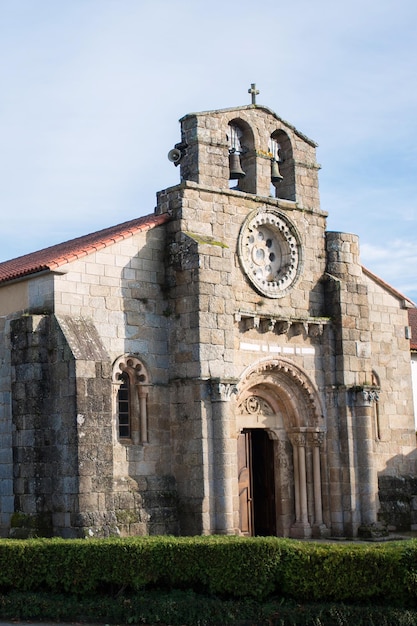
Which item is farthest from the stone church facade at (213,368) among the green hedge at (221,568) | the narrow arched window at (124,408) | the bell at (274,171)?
the green hedge at (221,568)

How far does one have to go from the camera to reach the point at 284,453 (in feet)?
73.2

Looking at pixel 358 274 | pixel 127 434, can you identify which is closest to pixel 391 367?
pixel 358 274

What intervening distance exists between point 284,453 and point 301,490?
0.95 m

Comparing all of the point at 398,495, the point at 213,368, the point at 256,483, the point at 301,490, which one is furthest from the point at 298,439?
the point at 213,368

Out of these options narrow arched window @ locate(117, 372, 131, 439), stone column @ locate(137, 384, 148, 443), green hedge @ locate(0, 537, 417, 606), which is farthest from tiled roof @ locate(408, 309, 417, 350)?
green hedge @ locate(0, 537, 417, 606)

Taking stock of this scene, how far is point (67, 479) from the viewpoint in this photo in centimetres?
1738

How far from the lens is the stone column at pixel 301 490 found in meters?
21.8

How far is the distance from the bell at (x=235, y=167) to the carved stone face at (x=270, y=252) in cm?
100

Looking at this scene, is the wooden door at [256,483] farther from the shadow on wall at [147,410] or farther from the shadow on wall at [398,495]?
the shadow on wall at [398,495]

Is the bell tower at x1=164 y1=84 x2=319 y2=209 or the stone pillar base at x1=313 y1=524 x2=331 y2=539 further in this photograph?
the stone pillar base at x1=313 y1=524 x2=331 y2=539

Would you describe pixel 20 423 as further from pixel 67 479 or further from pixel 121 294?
pixel 121 294

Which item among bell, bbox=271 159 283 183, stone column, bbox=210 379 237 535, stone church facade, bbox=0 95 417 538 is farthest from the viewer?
bell, bbox=271 159 283 183

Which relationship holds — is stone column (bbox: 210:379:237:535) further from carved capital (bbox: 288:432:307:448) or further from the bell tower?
the bell tower

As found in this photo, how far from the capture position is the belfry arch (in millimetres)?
21766
